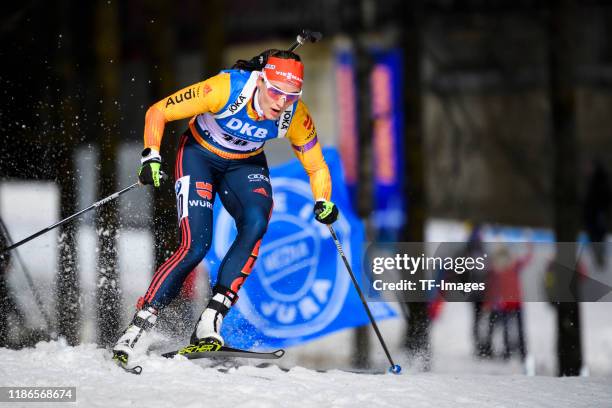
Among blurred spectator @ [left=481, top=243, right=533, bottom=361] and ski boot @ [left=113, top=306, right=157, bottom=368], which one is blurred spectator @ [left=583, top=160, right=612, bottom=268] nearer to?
blurred spectator @ [left=481, top=243, right=533, bottom=361]

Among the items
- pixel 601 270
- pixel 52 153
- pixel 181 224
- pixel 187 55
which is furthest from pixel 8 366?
pixel 187 55

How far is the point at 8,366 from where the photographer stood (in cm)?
536

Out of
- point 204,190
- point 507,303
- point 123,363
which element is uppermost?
point 204,190

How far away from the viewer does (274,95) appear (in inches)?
211

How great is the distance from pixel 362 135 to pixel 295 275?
11.1 feet

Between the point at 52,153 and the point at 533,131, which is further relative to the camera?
the point at 533,131

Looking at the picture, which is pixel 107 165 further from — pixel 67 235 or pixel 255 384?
pixel 255 384

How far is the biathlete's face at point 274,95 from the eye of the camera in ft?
17.5

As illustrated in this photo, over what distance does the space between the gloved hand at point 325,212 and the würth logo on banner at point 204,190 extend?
0.78 meters

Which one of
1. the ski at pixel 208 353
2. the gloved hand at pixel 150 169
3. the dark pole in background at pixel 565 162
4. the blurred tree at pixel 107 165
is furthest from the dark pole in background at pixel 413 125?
the gloved hand at pixel 150 169

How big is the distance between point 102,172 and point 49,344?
7.21 feet

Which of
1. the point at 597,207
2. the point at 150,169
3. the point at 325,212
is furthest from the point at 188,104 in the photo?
the point at 597,207

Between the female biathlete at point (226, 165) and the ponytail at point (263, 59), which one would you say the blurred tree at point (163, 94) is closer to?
the female biathlete at point (226, 165)

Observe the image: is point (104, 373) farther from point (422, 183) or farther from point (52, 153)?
point (422, 183)
